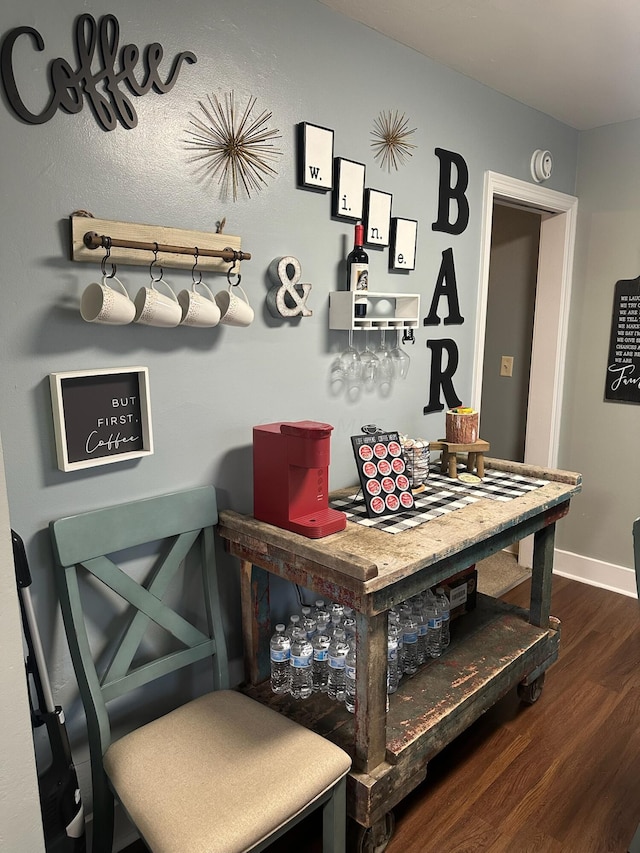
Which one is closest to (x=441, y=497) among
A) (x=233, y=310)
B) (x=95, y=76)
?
(x=233, y=310)

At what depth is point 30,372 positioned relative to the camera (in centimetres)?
145

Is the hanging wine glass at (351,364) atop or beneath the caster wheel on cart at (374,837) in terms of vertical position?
atop

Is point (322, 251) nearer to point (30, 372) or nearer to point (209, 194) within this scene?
point (209, 194)

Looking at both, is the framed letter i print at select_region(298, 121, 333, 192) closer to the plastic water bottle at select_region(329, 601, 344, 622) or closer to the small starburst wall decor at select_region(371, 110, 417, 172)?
the small starburst wall decor at select_region(371, 110, 417, 172)

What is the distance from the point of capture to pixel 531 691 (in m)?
2.40

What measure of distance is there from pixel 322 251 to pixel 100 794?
5.47ft

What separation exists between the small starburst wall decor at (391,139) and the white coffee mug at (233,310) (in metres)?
0.87

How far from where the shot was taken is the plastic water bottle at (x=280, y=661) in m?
1.90

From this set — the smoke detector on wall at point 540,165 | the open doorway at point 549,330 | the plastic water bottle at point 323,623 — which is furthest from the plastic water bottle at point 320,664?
the smoke detector on wall at point 540,165

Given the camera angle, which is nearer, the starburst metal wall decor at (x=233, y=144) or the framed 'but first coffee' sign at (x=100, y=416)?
the framed 'but first coffee' sign at (x=100, y=416)

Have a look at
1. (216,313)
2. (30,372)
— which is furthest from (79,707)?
(216,313)

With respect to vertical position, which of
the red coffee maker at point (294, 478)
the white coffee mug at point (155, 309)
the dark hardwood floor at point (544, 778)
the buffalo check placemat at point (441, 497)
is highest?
the white coffee mug at point (155, 309)

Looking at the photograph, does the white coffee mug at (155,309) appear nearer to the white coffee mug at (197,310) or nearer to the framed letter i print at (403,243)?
the white coffee mug at (197,310)

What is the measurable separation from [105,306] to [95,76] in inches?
21.6
